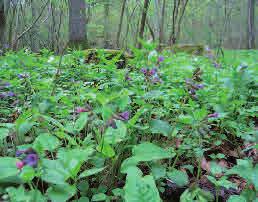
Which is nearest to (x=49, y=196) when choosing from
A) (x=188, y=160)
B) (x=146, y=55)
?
(x=188, y=160)

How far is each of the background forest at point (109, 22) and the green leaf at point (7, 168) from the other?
38.1 inches

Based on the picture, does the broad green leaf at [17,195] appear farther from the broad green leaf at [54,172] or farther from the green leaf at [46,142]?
the green leaf at [46,142]

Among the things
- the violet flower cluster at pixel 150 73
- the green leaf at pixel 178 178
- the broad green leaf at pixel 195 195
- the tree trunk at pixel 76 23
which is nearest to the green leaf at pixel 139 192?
the broad green leaf at pixel 195 195

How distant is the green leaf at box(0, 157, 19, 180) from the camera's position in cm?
99

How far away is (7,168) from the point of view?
1.01 metres

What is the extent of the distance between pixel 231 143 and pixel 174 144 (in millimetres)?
546

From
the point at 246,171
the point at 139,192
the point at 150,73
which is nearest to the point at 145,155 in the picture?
the point at 139,192

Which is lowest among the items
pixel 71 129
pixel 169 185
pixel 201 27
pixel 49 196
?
pixel 169 185

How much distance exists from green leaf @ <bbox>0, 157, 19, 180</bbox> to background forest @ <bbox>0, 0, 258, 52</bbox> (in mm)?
967

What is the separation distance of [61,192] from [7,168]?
0.68 feet

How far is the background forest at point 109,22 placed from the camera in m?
7.23

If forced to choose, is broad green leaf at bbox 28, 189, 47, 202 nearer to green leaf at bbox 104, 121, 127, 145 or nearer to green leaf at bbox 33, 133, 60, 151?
green leaf at bbox 33, 133, 60, 151

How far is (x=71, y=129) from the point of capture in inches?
53.7

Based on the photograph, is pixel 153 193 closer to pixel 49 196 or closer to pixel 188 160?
pixel 49 196
